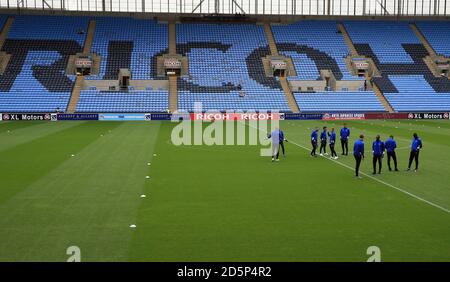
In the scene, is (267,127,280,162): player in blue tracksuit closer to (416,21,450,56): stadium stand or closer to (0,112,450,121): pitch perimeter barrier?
(0,112,450,121): pitch perimeter barrier

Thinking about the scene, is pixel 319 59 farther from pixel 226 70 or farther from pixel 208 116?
pixel 208 116

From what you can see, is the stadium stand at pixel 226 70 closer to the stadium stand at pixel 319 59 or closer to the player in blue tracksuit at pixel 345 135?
the stadium stand at pixel 319 59

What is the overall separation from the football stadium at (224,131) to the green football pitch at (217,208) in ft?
0.22

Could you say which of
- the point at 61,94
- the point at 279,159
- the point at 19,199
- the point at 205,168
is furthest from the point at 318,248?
the point at 61,94

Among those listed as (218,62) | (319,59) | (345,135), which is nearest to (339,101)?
(319,59)

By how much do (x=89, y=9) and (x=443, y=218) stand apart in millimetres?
68792

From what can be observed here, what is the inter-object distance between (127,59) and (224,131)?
30006 mm

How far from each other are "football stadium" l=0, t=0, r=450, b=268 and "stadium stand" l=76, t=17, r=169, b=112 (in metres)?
0.25

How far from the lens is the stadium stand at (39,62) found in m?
56.6

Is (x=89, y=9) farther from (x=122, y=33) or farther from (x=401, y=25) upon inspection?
(x=401, y=25)

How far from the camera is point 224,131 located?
40719 mm

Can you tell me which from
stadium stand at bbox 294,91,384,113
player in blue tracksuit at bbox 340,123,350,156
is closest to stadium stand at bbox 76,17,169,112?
stadium stand at bbox 294,91,384,113

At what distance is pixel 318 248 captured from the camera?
10008 mm

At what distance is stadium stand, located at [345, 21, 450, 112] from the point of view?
61031mm
